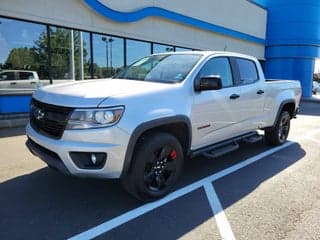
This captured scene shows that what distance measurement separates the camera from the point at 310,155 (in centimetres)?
670

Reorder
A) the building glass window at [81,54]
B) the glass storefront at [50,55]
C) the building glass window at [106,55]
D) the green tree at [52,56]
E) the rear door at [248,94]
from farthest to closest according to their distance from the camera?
1. the building glass window at [106,55]
2. the building glass window at [81,54]
3. the green tree at [52,56]
4. the glass storefront at [50,55]
5. the rear door at [248,94]

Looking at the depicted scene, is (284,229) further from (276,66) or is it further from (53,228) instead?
(276,66)

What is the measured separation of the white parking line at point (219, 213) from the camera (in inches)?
137

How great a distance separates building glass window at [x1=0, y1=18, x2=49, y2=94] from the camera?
10102 mm

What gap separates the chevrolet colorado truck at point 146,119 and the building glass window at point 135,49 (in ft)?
28.7

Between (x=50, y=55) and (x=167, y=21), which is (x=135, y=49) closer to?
(x=167, y=21)

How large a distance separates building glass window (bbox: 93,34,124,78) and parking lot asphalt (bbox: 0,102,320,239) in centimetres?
756

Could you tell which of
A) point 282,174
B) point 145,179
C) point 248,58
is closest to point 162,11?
point 248,58

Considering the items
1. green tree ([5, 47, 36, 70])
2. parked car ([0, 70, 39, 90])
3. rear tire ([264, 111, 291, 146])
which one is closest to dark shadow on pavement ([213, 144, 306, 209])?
rear tire ([264, 111, 291, 146])

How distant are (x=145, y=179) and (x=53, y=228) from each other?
1.18 m

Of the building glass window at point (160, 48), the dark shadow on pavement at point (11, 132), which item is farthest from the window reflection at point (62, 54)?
the building glass window at point (160, 48)

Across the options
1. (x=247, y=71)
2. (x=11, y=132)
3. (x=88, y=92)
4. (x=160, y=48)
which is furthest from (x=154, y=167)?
(x=160, y=48)

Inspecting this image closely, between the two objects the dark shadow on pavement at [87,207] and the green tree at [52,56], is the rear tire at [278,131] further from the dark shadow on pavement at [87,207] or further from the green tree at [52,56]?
the green tree at [52,56]

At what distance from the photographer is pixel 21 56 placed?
10.5m
